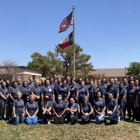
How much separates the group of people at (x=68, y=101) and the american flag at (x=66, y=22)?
617 centimetres

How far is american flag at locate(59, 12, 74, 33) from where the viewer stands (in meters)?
17.1

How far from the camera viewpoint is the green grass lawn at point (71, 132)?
29.8 feet

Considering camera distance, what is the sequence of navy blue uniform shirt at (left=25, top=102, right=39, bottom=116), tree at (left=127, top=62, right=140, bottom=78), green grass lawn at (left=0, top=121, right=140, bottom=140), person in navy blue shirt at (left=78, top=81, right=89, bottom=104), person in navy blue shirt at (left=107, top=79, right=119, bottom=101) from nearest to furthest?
green grass lawn at (left=0, top=121, right=140, bottom=140)
navy blue uniform shirt at (left=25, top=102, right=39, bottom=116)
person in navy blue shirt at (left=107, top=79, right=119, bottom=101)
person in navy blue shirt at (left=78, top=81, right=89, bottom=104)
tree at (left=127, top=62, right=140, bottom=78)

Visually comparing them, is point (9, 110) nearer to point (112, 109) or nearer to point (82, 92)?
point (82, 92)

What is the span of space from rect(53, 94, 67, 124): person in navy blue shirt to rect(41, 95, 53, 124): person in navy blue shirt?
215mm

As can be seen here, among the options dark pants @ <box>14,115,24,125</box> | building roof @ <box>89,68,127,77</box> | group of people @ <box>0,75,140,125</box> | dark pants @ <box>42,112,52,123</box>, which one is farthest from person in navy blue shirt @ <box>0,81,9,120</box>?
building roof @ <box>89,68,127,77</box>

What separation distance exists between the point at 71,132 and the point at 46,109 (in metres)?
1.82

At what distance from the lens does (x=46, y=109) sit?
10.9 m

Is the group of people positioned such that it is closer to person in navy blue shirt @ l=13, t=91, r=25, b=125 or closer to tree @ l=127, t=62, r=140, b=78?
person in navy blue shirt @ l=13, t=91, r=25, b=125

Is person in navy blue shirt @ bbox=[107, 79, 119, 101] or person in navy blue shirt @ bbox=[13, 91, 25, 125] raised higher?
person in navy blue shirt @ bbox=[107, 79, 119, 101]

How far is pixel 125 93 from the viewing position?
10977 mm

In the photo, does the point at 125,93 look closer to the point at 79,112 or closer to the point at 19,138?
the point at 79,112

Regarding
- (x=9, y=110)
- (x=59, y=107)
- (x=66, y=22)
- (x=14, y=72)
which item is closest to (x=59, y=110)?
(x=59, y=107)

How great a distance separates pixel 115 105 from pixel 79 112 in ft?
4.99
